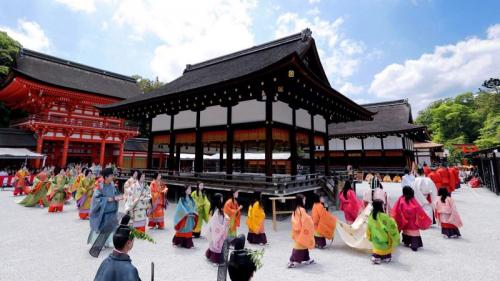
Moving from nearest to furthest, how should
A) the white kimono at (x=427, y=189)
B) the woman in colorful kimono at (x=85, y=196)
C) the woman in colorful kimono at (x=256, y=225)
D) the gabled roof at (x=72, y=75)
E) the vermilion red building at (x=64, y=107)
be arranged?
the woman in colorful kimono at (x=256, y=225), the white kimono at (x=427, y=189), the woman in colorful kimono at (x=85, y=196), the vermilion red building at (x=64, y=107), the gabled roof at (x=72, y=75)

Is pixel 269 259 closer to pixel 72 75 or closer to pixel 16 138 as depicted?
pixel 16 138

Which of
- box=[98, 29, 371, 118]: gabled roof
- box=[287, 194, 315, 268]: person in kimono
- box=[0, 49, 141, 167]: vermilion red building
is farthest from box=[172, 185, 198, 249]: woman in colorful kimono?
box=[0, 49, 141, 167]: vermilion red building

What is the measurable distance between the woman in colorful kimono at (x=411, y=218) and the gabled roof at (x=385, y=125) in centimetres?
1321

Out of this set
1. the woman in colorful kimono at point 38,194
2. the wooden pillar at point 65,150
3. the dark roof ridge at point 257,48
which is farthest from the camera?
the wooden pillar at point 65,150

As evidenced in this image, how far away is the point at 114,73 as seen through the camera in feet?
103

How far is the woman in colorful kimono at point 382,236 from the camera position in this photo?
4.71m

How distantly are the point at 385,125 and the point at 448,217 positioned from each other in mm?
17136

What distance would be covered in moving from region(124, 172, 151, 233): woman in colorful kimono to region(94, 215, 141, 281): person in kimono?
14.4 ft

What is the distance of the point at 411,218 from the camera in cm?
550

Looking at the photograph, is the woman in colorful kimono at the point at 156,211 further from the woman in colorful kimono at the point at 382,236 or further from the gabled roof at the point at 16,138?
the gabled roof at the point at 16,138

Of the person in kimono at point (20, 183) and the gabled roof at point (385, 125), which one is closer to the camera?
the person in kimono at point (20, 183)

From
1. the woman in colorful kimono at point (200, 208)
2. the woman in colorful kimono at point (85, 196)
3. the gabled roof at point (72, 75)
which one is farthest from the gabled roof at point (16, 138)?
the woman in colorful kimono at point (200, 208)

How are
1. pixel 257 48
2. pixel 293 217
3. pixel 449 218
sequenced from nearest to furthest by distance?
pixel 293 217 < pixel 449 218 < pixel 257 48

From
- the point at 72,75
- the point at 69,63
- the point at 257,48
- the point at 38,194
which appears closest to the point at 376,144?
the point at 257,48
